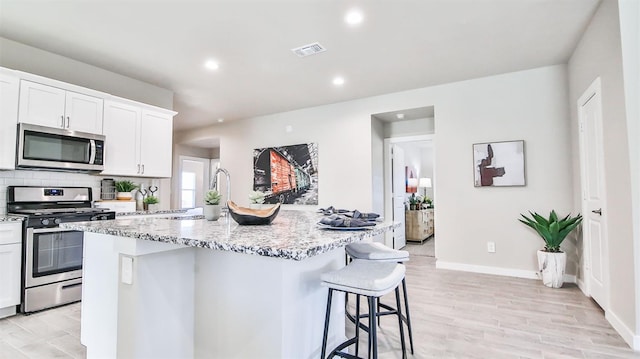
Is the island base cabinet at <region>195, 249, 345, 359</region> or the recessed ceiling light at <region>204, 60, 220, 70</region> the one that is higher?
the recessed ceiling light at <region>204, 60, 220, 70</region>

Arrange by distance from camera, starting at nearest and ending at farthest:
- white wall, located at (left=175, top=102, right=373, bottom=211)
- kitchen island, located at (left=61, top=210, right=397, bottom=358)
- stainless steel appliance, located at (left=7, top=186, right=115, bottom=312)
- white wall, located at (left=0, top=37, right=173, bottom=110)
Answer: kitchen island, located at (left=61, top=210, right=397, bottom=358), stainless steel appliance, located at (left=7, top=186, right=115, bottom=312), white wall, located at (left=0, top=37, right=173, bottom=110), white wall, located at (left=175, top=102, right=373, bottom=211)

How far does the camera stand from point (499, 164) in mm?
3988

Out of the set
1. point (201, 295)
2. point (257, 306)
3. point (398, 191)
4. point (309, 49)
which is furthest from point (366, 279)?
point (398, 191)

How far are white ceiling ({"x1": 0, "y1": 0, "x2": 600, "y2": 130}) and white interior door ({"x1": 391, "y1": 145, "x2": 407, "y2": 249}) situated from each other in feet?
5.23

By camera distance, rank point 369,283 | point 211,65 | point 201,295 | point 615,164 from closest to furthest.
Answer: point 369,283
point 201,295
point 615,164
point 211,65

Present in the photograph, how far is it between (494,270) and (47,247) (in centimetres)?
489

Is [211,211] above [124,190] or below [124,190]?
below

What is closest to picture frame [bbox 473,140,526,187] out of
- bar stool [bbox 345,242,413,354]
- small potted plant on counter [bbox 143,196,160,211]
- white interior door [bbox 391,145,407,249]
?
white interior door [bbox 391,145,407,249]

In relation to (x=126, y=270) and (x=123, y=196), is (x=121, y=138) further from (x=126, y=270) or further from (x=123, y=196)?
(x=126, y=270)

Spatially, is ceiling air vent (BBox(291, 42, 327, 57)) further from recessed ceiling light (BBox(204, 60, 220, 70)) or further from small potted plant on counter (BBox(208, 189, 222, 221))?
small potted plant on counter (BBox(208, 189, 222, 221))

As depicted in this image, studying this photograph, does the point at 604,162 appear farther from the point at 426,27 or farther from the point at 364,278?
the point at 364,278

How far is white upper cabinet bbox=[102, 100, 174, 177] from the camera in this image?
361cm

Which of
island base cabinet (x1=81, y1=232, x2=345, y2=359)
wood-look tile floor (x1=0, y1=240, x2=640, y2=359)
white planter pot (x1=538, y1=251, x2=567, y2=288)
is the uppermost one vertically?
island base cabinet (x1=81, y1=232, x2=345, y2=359)

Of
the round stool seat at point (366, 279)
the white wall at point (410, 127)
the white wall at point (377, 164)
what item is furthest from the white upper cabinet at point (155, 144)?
the white wall at point (410, 127)
